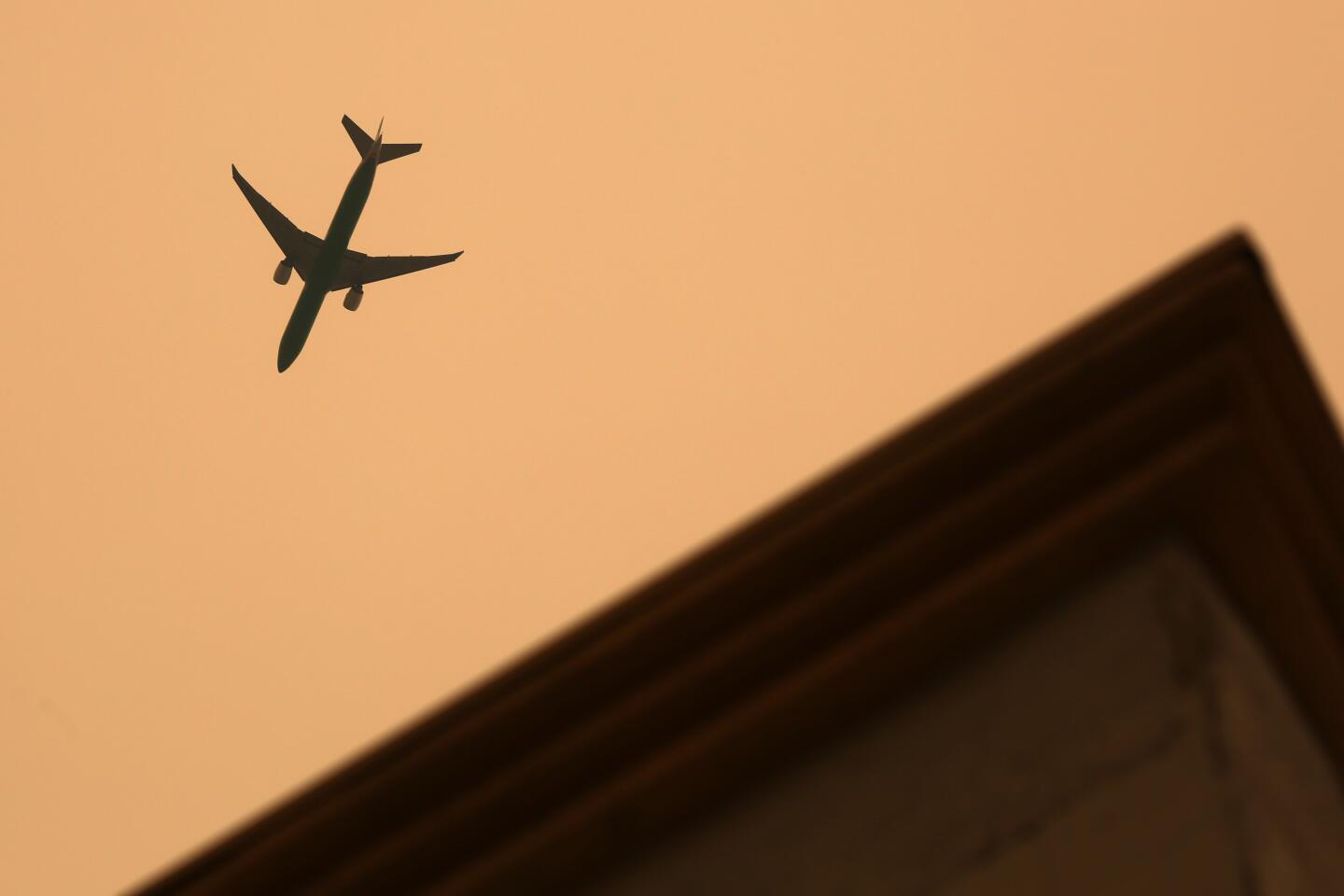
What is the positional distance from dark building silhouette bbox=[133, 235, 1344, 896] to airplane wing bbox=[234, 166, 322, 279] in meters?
24.0

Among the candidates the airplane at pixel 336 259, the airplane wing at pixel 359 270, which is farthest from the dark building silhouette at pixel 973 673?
the airplane wing at pixel 359 270

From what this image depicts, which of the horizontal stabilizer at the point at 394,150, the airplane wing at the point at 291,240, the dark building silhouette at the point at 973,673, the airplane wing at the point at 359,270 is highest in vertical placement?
the horizontal stabilizer at the point at 394,150

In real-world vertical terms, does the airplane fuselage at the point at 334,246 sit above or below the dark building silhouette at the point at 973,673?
above

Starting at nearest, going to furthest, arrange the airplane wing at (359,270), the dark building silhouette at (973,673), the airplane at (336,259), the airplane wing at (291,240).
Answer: the dark building silhouette at (973,673)
the airplane wing at (291,240)
the airplane at (336,259)
the airplane wing at (359,270)

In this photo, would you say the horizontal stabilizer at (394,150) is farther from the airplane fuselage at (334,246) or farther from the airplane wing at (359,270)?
the airplane wing at (359,270)

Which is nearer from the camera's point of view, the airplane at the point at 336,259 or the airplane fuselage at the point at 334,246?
the airplane at the point at 336,259

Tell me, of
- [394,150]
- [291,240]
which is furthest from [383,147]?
[291,240]

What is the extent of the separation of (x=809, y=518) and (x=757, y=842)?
42 cm

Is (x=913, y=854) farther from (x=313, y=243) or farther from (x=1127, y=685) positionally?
(x=313, y=243)

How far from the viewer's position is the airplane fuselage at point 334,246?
26.1m

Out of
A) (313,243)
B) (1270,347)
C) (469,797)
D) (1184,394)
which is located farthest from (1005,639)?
(313,243)

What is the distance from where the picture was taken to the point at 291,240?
85.0ft

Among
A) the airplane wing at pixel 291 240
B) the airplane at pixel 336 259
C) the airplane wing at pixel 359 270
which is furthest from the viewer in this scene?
the airplane wing at pixel 359 270

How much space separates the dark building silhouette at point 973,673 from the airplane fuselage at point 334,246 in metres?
25.5
